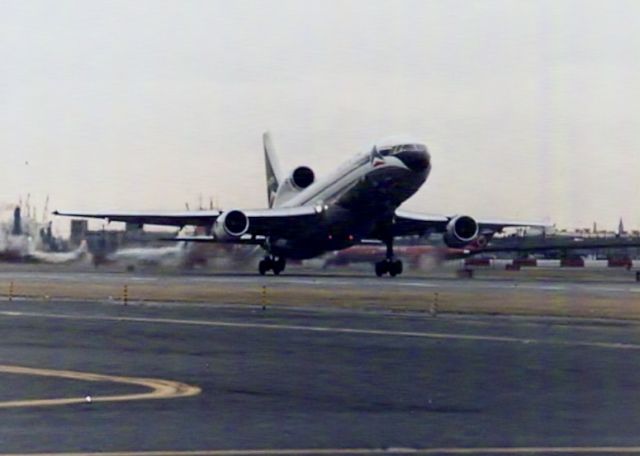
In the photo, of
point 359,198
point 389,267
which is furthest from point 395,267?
point 359,198

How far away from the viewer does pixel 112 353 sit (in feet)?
74.4

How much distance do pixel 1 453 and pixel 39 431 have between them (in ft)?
4.34

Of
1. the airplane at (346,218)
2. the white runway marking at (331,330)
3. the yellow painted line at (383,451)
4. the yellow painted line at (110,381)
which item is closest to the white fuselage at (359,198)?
the airplane at (346,218)

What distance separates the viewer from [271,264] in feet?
209

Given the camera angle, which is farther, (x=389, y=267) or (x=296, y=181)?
(x=296, y=181)

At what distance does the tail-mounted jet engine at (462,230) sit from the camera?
208 feet

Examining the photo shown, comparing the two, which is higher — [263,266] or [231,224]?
[231,224]

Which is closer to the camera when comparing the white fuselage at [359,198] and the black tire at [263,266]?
the white fuselage at [359,198]

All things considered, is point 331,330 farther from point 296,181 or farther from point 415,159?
point 296,181

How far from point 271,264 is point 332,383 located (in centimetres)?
4583

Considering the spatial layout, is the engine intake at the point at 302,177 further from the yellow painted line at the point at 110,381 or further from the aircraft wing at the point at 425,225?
the yellow painted line at the point at 110,381

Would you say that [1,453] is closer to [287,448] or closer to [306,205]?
[287,448]

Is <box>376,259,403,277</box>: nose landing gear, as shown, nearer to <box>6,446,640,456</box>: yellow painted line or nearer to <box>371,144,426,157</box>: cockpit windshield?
<box>371,144,426,157</box>: cockpit windshield

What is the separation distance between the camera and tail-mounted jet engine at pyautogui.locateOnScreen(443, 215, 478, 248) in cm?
6328
